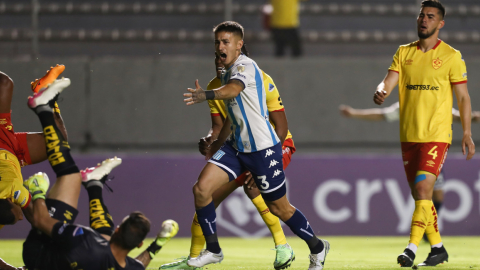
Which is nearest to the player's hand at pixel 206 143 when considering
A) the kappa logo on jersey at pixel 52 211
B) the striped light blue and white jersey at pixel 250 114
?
the striped light blue and white jersey at pixel 250 114

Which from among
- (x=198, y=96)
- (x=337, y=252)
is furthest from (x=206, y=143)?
(x=337, y=252)

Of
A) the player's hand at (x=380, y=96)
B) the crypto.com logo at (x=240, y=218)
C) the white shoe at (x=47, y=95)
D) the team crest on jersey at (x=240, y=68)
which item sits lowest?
the crypto.com logo at (x=240, y=218)

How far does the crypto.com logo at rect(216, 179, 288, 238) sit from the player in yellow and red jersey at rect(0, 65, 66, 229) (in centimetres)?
457

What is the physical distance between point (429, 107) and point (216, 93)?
223 cm

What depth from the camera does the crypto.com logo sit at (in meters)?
10.1

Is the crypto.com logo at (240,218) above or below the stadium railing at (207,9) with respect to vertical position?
below

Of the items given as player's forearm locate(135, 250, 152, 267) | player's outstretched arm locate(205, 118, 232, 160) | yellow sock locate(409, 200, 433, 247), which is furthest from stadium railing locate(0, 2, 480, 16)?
player's forearm locate(135, 250, 152, 267)

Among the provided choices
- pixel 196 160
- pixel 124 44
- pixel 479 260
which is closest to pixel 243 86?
pixel 479 260

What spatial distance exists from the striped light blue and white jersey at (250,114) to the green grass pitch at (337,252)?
1370 mm

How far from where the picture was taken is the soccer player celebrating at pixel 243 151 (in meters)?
5.40

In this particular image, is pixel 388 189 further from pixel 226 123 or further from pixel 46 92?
pixel 46 92

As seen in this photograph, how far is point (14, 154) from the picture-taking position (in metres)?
5.73

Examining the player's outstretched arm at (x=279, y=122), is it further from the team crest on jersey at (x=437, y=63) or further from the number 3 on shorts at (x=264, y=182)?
the team crest on jersey at (x=437, y=63)

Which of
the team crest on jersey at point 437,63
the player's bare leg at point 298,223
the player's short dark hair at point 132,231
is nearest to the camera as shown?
the player's short dark hair at point 132,231
